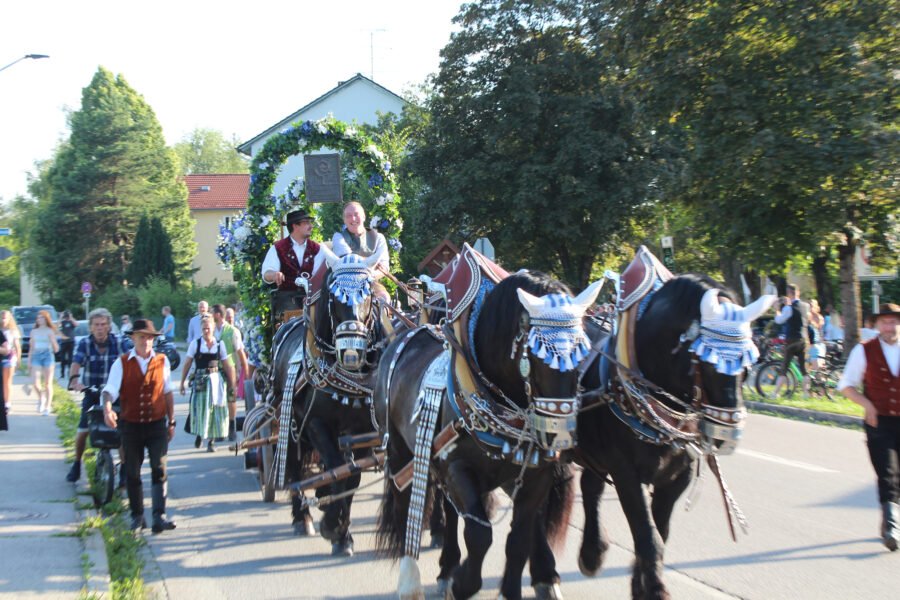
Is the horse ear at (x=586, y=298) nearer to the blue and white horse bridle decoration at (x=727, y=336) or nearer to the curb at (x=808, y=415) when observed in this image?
the blue and white horse bridle decoration at (x=727, y=336)

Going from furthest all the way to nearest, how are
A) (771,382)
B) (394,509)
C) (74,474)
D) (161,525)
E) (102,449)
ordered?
1. (771,382)
2. (74,474)
3. (102,449)
4. (161,525)
5. (394,509)

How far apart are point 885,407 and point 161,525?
5928 millimetres

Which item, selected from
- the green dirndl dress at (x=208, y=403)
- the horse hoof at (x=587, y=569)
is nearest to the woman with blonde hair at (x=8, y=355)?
the green dirndl dress at (x=208, y=403)

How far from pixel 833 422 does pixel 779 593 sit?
8.71 m

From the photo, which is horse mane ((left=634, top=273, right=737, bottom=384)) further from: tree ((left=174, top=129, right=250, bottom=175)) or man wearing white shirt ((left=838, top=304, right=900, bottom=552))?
tree ((left=174, top=129, right=250, bottom=175))

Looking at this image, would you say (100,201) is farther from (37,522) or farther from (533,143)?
(37,522)

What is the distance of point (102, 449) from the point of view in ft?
27.6

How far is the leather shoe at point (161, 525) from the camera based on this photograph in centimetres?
743

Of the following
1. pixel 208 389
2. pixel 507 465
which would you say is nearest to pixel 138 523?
pixel 208 389

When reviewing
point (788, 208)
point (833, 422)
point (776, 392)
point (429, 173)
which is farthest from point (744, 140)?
point (429, 173)

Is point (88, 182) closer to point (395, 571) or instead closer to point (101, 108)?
point (101, 108)

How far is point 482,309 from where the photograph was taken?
15.5 feet

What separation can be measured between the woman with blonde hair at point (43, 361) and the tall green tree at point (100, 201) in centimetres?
3683

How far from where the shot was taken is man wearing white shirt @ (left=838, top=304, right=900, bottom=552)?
6.49 m
